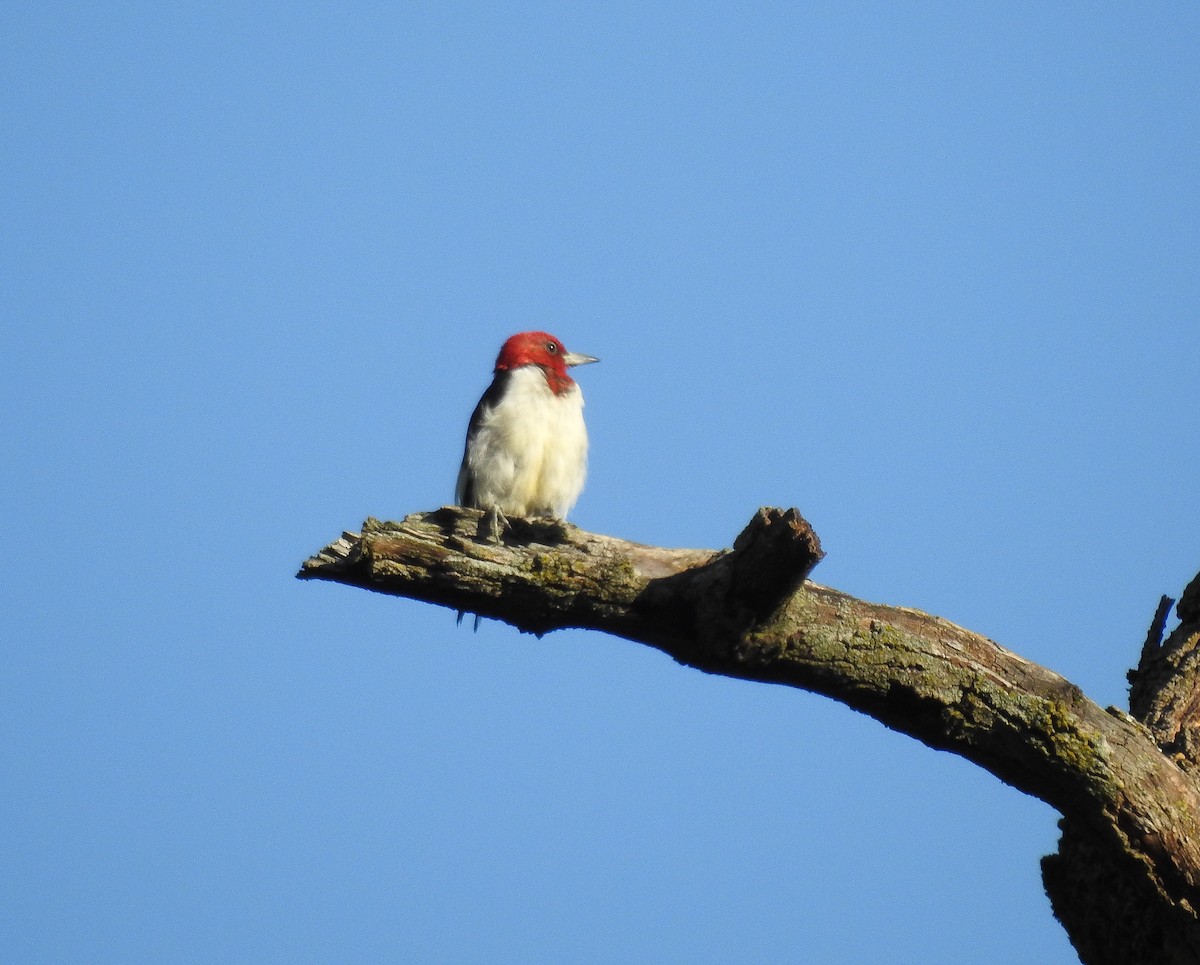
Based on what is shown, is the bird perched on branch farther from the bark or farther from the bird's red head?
the bark

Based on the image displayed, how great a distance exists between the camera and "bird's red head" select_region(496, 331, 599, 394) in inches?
339

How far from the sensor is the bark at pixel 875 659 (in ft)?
13.1

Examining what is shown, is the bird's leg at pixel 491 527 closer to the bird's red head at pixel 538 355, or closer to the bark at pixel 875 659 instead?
the bark at pixel 875 659

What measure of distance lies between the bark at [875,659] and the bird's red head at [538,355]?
447 cm

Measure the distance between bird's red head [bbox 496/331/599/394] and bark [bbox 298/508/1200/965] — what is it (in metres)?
4.47

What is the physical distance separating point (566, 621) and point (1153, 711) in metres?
2.31

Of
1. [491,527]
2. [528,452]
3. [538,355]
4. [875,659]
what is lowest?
[875,659]

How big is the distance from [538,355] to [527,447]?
1037 mm

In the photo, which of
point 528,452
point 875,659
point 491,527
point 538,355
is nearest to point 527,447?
point 528,452

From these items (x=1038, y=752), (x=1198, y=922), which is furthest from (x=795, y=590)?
(x=1198, y=922)

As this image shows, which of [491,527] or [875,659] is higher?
[491,527]

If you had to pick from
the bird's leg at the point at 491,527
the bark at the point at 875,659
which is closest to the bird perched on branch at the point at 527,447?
the bird's leg at the point at 491,527

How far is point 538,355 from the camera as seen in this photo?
28.5 ft

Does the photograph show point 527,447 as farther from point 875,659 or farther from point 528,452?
point 875,659
